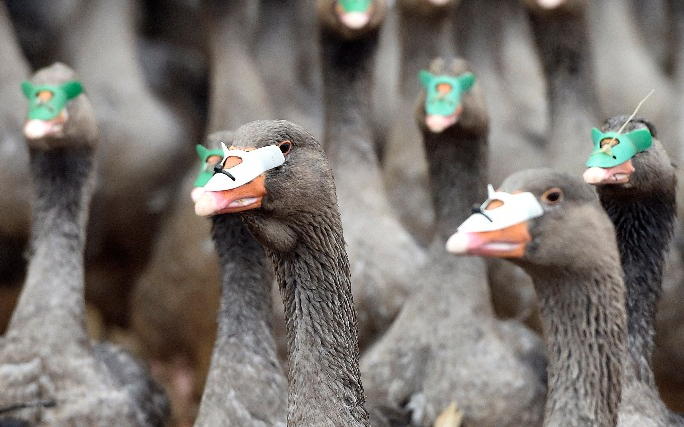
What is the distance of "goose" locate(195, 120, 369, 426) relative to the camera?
3938 mm

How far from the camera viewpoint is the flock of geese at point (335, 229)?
4164 millimetres

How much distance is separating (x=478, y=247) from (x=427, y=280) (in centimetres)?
200

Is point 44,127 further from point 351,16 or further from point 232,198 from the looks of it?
point 232,198

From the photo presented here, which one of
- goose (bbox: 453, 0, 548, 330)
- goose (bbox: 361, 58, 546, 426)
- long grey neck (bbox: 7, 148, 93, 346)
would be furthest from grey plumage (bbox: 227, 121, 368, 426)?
goose (bbox: 453, 0, 548, 330)

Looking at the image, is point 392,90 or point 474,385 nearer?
point 474,385

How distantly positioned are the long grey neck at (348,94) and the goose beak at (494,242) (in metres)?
2.99

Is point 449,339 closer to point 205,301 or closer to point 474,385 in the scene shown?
point 474,385

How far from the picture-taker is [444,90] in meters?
6.24

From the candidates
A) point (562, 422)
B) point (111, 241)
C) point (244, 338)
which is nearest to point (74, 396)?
point (244, 338)

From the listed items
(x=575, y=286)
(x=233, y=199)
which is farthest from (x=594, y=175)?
(x=233, y=199)

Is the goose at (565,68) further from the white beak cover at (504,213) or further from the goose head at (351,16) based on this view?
the white beak cover at (504,213)

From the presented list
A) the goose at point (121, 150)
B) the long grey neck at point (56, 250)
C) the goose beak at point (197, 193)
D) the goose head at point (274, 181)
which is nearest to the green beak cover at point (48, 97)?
the long grey neck at point (56, 250)

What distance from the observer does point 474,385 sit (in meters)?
5.57

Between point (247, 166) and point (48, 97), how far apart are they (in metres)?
2.40
